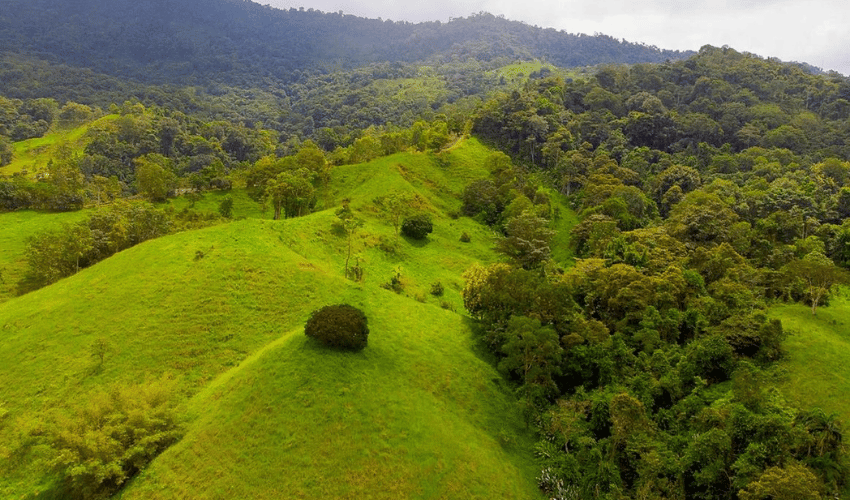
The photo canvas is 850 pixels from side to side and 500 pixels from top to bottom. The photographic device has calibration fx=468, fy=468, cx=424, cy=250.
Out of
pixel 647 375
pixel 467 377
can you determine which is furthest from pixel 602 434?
pixel 467 377

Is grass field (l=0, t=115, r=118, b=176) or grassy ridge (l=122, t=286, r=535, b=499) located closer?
grassy ridge (l=122, t=286, r=535, b=499)

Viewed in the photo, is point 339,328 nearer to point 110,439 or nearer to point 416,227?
point 110,439

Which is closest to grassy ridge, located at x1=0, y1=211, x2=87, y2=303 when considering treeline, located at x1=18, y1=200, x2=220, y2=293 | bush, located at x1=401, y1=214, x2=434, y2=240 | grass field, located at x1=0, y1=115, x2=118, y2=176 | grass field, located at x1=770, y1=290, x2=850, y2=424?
treeline, located at x1=18, y1=200, x2=220, y2=293

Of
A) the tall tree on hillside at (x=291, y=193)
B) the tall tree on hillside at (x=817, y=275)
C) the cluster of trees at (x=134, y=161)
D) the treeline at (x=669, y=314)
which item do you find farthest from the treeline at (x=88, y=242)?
the tall tree on hillside at (x=817, y=275)

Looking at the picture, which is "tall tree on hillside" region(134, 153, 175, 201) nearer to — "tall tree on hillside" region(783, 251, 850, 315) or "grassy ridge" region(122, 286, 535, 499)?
"grassy ridge" region(122, 286, 535, 499)

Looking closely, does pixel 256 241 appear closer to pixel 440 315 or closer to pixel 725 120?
pixel 440 315
